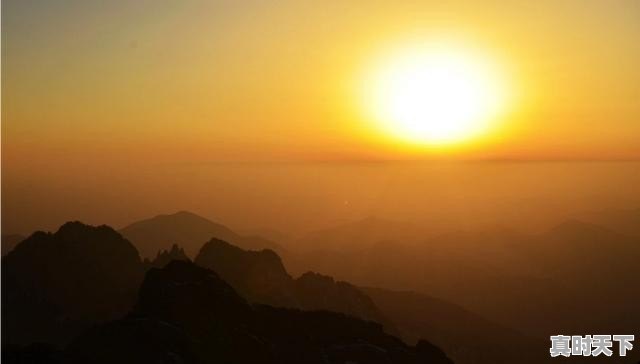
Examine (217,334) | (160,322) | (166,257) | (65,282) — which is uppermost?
(166,257)

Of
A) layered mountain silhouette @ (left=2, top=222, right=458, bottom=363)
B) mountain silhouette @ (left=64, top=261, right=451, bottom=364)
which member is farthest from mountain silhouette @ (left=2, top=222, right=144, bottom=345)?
mountain silhouette @ (left=64, top=261, right=451, bottom=364)

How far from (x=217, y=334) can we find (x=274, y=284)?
65991mm

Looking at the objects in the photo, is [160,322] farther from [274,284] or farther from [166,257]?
[166,257]

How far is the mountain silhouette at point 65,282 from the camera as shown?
115750 millimetres

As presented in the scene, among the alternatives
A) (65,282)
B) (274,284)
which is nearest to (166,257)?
(65,282)

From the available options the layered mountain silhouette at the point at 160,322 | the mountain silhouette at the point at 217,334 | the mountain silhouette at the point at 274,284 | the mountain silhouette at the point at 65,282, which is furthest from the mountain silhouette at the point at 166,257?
the mountain silhouette at the point at 217,334

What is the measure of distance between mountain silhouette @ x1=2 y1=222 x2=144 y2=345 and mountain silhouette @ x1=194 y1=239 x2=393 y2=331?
20.3 metres

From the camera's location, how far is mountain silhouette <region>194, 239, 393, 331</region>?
140 metres

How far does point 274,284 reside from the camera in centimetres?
14238

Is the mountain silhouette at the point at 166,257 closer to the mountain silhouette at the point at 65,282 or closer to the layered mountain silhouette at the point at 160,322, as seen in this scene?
the mountain silhouette at the point at 65,282

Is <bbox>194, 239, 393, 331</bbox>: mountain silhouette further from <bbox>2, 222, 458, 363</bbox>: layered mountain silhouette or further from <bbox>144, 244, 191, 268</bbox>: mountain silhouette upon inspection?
<bbox>2, 222, 458, 363</bbox>: layered mountain silhouette

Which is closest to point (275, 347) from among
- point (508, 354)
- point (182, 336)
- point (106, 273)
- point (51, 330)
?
point (182, 336)

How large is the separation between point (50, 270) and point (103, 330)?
66.4 metres

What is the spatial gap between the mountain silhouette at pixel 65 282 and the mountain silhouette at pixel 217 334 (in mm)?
42554
